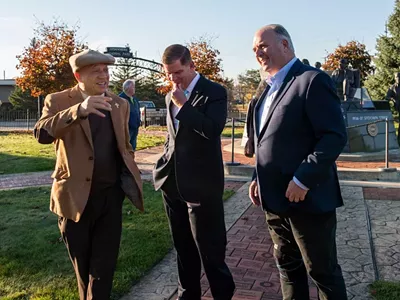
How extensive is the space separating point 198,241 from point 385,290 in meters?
1.70

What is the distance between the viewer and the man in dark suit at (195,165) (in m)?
2.64

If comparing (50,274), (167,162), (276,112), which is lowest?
(50,274)

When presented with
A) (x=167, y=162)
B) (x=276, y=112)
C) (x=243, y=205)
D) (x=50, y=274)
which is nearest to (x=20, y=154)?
(x=243, y=205)

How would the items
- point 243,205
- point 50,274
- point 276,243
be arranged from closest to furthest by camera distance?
point 276,243 → point 50,274 → point 243,205

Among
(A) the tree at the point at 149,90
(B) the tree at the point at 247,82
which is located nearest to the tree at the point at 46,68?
(A) the tree at the point at 149,90

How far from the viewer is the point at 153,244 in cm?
455

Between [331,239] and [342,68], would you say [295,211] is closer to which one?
[331,239]

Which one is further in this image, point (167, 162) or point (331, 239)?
point (167, 162)

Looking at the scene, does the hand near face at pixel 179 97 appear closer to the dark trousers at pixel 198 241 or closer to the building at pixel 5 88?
the dark trousers at pixel 198 241

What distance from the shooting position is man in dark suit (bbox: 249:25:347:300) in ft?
7.30

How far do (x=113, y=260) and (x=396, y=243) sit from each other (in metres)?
3.33

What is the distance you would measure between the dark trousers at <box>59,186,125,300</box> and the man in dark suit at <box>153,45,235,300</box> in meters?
0.44

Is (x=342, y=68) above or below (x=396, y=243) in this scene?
above

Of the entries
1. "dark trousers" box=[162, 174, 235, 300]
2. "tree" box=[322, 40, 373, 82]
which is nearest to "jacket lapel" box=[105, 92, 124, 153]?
"dark trousers" box=[162, 174, 235, 300]
